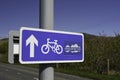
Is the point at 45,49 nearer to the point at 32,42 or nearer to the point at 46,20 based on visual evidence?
the point at 32,42

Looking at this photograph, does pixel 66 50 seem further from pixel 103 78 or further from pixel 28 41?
pixel 103 78

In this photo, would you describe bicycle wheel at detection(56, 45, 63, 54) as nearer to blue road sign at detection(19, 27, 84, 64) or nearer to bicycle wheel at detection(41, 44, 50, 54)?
blue road sign at detection(19, 27, 84, 64)

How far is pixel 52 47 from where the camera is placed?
278 cm

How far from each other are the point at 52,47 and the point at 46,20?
0.26 meters

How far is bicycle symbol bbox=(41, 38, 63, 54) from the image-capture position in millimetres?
2721

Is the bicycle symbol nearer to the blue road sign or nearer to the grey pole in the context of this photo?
the blue road sign

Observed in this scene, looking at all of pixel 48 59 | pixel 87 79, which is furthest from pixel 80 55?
pixel 87 79

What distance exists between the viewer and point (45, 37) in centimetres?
273

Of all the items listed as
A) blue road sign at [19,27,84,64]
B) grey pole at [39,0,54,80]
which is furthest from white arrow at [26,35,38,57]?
grey pole at [39,0,54,80]

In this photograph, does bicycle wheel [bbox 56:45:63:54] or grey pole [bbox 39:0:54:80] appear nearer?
grey pole [bbox 39:0:54:80]

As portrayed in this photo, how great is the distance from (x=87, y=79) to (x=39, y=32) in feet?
67.7

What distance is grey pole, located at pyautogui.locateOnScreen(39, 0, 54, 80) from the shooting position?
8.77 ft

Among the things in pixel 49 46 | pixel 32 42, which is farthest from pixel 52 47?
pixel 32 42

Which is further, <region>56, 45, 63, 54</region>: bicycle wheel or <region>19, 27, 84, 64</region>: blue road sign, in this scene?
<region>56, 45, 63, 54</region>: bicycle wheel
